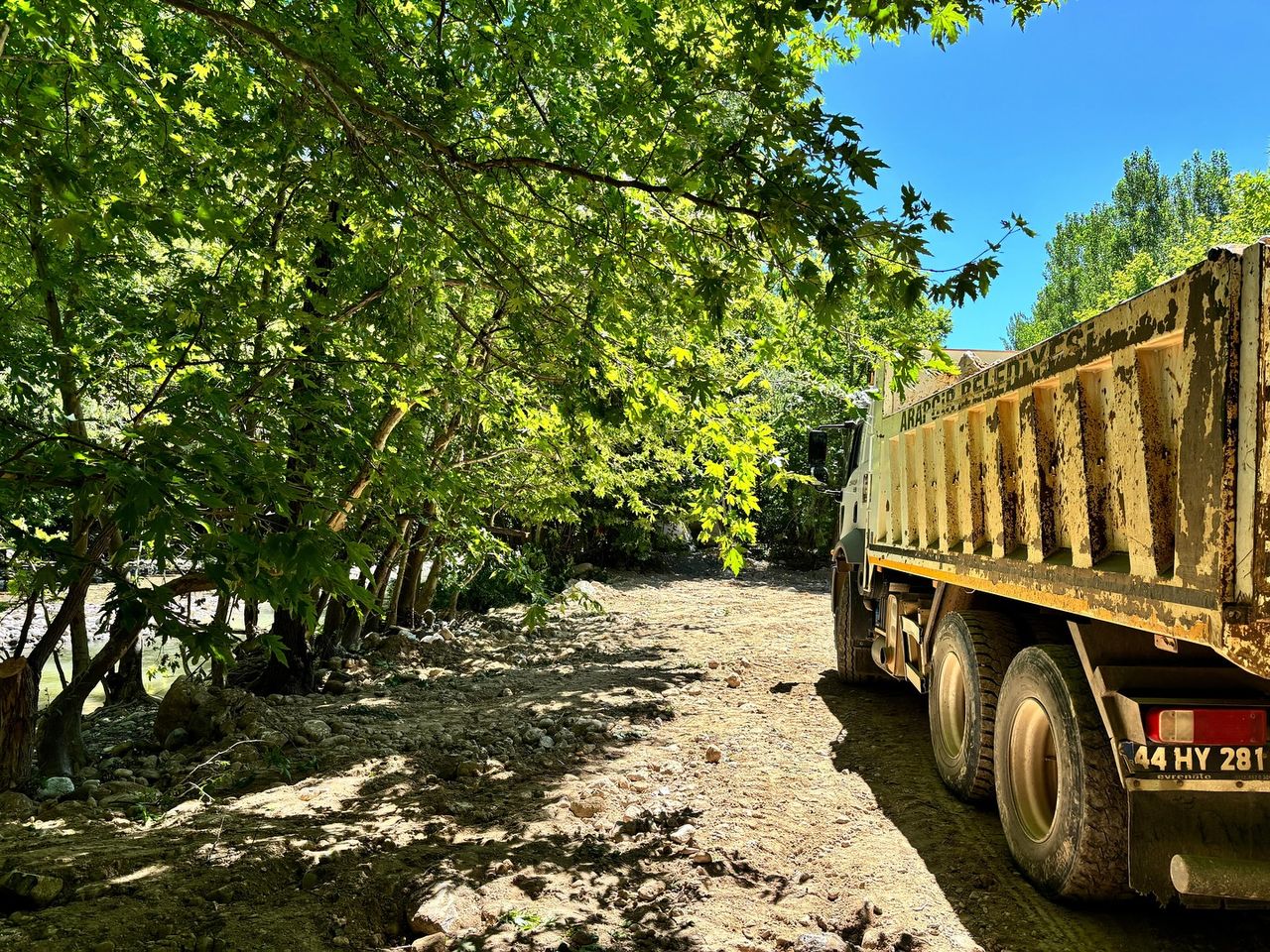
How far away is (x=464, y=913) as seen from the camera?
11.1 feet

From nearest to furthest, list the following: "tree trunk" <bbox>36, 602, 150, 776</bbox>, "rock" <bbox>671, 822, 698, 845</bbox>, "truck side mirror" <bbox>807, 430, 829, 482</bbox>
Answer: "rock" <bbox>671, 822, 698, 845</bbox> → "tree trunk" <bbox>36, 602, 150, 776</bbox> → "truck side mirror" <bbox>807, 430, 829, 482</bbox>

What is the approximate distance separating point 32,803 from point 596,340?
4735mm

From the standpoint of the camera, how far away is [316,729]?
6.68 metres

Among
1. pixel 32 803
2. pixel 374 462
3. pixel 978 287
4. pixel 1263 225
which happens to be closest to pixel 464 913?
pixel 374 462

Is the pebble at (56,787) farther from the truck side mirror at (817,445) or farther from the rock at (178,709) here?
the truck side mirror at (817,445)

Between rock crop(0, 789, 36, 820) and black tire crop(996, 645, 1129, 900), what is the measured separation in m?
5.68

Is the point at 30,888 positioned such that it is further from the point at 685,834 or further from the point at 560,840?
the point at 685,834

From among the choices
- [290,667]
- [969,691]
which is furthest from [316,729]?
[969,691]

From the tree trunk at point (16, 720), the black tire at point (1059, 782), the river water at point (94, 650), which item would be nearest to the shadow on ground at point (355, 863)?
the tree trunk at point (16, 720)

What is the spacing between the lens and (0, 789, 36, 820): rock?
4.83 meters

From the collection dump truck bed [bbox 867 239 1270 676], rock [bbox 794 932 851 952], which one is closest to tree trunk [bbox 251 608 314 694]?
rock [bbox 794 932 851 952]

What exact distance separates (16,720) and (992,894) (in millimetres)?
6099

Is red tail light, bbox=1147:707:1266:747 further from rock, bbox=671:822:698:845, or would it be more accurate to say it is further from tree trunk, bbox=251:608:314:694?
tree trunk, bbox=251:608:314:694

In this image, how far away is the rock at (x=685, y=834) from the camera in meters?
4.23
